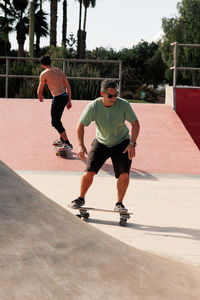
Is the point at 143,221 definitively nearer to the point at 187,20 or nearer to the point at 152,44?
the point at 187,20

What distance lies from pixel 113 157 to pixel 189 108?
713cm

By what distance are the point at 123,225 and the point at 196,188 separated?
243cm

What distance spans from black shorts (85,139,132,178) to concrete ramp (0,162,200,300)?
10.1 ft

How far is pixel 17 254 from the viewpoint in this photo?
1.54m

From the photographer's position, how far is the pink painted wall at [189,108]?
1190 cm

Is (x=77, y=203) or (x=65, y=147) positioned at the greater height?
(x=65, y=147)

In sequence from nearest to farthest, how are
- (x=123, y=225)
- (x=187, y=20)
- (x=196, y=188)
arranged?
(x=123, y=225), (x=196, y=188), (x=187, y=20)

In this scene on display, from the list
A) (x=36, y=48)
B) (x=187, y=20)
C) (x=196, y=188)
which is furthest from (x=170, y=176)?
(x=187, y=20)

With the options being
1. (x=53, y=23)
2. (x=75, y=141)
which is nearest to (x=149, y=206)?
(x=75, y=141)

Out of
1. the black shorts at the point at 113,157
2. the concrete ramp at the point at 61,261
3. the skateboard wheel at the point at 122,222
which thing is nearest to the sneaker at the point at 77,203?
the black shorts at the point at 113,157

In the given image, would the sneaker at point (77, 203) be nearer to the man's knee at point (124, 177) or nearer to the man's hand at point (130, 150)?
the man's knee at point (124, 177)

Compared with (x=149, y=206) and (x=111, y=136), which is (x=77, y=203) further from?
(x=149, y=206)

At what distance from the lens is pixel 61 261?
163 centimetres

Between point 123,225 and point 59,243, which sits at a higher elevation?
point 59,243
